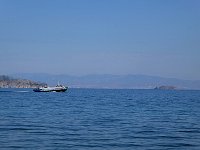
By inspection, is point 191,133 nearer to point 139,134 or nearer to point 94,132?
point 139,134

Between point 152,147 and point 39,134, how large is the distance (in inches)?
380

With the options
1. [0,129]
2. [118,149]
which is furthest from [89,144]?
[0,129]

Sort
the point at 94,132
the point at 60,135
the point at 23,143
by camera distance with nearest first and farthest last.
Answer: the point at 23,143 → the point at 60,135 → the point at 94,132

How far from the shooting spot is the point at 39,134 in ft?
106

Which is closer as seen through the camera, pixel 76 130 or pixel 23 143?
pixel 23 143

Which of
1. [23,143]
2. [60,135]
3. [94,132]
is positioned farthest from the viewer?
[94,132]

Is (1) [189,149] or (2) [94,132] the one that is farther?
(2) [94,132]

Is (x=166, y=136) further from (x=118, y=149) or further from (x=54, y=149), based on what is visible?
(x=54, y=149)

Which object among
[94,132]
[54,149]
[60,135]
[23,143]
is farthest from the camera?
[94,132]

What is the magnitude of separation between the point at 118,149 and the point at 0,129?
12.9 m

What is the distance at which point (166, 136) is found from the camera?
108 feet

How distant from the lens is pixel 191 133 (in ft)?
→ 115

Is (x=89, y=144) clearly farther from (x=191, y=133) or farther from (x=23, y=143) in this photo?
(x=191, y=133)

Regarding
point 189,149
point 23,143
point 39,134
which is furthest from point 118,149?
point 39,134
